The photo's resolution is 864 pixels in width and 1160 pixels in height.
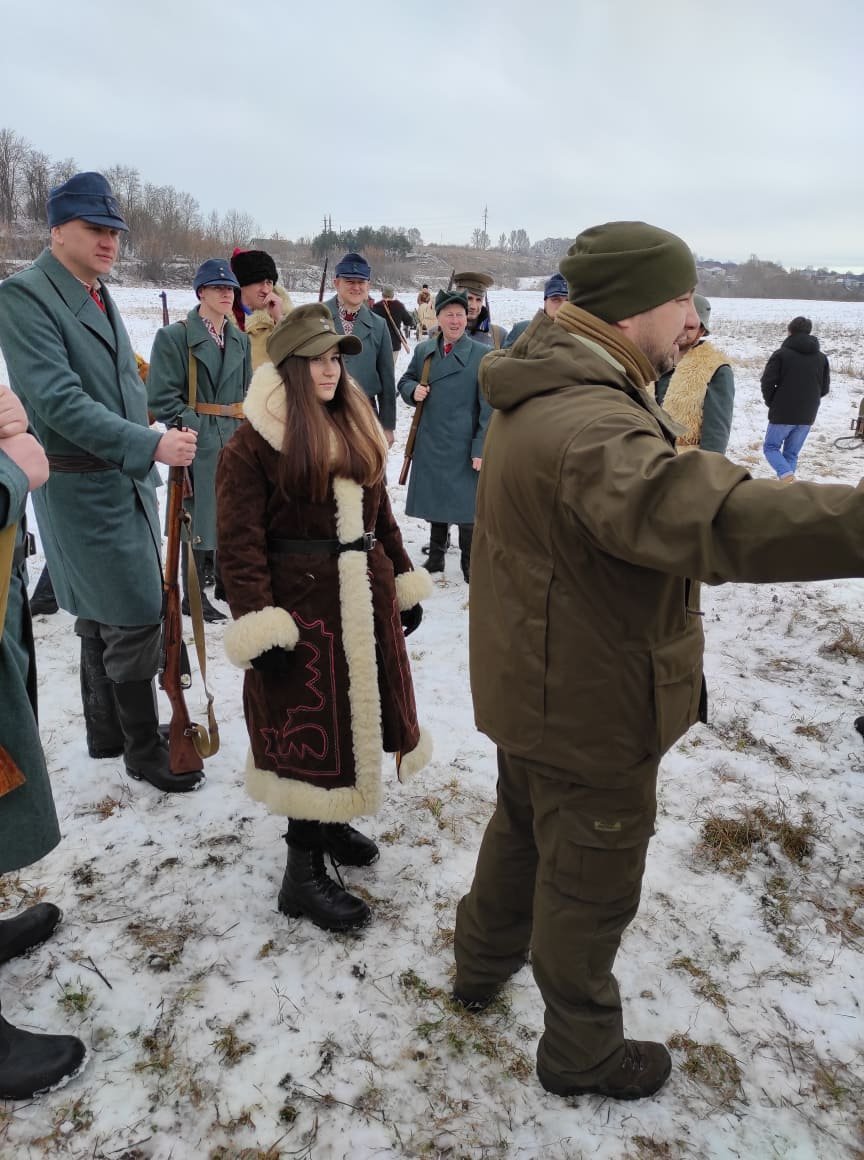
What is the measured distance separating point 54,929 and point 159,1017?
556 mm

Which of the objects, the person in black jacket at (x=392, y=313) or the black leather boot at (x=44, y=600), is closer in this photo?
the black leather boot at (x=44, y=600)

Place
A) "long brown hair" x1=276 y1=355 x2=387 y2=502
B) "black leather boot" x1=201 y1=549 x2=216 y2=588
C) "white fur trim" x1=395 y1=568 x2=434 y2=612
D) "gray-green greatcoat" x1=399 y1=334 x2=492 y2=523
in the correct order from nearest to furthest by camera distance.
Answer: "long brown hair" x1=276 y1=355 x2=387 y2=502
"white fur trim" x1=395 y1=568 x2=434 y2=612
"black leather boot" x1=201 y1=549 x2=216 y2=588
"gray-green greatcoat" x1=399 y1=334 x2=492 y2=523

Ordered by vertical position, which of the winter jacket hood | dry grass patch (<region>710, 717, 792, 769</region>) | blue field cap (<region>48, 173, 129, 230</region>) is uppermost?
blue field cap (<region>48, 173, 129, 230</region>)

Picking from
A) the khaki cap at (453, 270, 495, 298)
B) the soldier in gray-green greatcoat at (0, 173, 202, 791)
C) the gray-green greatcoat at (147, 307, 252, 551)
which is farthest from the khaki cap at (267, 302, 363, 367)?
the khaki cap at (453, 270, 495, 298)

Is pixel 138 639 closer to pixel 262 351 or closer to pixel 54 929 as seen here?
pixel 54 929

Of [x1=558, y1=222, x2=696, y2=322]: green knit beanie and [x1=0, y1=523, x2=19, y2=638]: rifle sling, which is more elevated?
[x1=558, y1=222, x2=696, y2=322]: green knit beanie

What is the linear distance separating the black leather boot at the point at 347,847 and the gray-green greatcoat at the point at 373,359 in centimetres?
356

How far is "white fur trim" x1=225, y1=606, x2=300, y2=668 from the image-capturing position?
6.69 feet

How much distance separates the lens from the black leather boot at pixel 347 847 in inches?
107

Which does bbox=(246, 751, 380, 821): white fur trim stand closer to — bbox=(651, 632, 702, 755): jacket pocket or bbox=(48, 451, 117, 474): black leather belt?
bbox=(651, 632, 702, 755): jacket pocket

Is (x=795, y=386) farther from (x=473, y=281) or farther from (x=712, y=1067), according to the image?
(x=712, y=1067)

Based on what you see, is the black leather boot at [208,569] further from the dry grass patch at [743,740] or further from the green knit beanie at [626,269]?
the green knit beanie at [626,269]

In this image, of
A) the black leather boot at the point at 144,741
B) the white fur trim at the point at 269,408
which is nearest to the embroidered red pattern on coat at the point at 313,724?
the white fur trim at the point at 269,408

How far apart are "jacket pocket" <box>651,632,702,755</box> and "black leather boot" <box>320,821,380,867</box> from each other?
1.51 m
